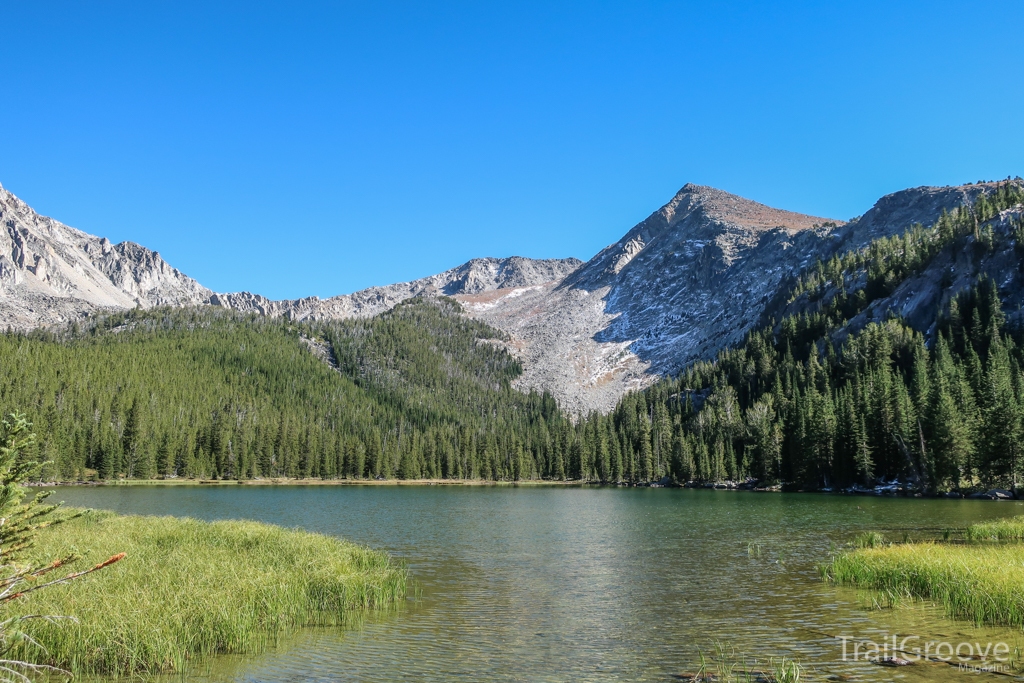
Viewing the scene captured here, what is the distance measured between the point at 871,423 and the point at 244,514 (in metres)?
102

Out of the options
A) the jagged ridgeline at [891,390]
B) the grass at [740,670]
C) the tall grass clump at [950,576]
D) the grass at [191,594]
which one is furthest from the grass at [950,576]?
the jagged ridgeline at [891,390]

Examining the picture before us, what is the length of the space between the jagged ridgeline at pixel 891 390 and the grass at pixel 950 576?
6859 cm

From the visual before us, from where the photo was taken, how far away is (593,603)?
1084 inches

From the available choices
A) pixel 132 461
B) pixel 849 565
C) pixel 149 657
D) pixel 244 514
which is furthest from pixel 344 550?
pixel 132 461

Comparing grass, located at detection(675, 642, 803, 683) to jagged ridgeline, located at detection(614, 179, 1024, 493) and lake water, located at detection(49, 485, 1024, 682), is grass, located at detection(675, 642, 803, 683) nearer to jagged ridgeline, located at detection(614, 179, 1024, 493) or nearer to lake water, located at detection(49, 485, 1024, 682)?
lake water, located at detection(49, 485, 1024, 682)

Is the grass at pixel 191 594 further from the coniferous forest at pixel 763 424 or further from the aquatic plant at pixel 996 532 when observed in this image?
the coniferous forest at pixel 763 424

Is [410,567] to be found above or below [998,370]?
below

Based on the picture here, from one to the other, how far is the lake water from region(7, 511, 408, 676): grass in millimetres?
1415

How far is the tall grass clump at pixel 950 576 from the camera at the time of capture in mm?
22281

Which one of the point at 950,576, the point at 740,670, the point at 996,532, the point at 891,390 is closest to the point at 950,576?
the point at 950,576

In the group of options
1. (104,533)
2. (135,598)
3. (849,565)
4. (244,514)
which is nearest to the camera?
(135,598)

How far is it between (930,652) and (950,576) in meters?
8.77

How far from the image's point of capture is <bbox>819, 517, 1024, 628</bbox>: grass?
2228 centimetres

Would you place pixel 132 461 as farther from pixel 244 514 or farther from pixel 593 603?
pixel 593 603
